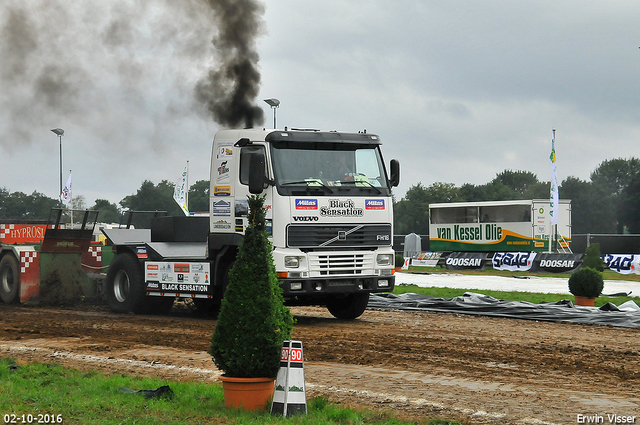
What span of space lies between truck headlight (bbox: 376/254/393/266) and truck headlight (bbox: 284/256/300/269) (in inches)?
65.6

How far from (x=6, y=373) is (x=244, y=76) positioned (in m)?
11.9

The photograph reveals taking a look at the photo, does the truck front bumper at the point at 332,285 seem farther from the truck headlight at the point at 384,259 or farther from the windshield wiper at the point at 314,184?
the windshield wiper at the point at 314,184

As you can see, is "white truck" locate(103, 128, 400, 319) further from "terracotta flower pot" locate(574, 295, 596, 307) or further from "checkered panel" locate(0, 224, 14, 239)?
"checkered panel" locate(0, 224, 14, 239)

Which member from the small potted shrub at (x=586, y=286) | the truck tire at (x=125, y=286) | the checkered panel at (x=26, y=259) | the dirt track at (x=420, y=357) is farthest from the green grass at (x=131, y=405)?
the small potted shrub at (x=586, y=286)

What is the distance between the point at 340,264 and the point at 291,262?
3.14 feet

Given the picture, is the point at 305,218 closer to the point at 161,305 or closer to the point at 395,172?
the point at 395,172

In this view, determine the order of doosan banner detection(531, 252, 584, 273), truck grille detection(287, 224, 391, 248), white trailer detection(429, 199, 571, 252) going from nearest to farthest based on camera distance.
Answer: truck grille detection(287, 224, 391, 248) → doosan banner detection(531, 252, 584, 273) → white trailer detection(429, 199, 571, 252)

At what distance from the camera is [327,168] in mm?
13219

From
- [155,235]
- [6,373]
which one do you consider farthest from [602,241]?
[6,373]

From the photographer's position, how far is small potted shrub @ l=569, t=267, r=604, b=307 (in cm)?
1666

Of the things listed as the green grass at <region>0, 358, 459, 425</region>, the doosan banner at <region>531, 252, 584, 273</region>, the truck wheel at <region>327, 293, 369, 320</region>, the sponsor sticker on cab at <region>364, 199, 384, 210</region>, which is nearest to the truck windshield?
the sponsor sticker on cab at <region>364, 199, 384, 210</region>

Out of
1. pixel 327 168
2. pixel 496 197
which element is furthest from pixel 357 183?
pixel 496 197

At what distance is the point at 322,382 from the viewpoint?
7879mm

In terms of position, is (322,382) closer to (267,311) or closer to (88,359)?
(267,311)
